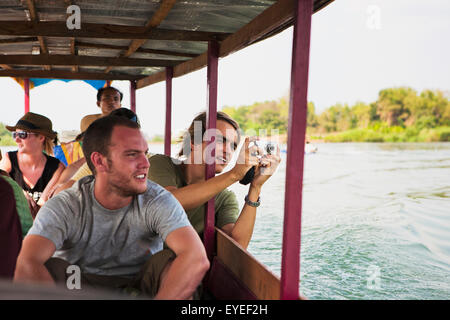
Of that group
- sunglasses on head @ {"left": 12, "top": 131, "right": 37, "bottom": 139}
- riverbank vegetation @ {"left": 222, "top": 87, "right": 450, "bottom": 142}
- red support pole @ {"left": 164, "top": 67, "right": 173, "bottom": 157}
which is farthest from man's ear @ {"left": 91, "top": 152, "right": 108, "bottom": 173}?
riverbank vegetation @ {"left": 222, "top": 87, "right": 450, "bottom": 142}

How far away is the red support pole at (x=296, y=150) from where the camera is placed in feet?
5.07

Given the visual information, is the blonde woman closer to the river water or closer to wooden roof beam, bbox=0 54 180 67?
wooden roof beam, bbox=0 54 180 67

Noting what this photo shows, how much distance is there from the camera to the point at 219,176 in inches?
98.3

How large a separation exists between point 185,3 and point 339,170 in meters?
33.0

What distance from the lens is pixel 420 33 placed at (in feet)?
123

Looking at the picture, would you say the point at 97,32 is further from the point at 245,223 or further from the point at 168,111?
the point at 168,111

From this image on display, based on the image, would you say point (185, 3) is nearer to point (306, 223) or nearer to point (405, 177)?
point (306, 223)

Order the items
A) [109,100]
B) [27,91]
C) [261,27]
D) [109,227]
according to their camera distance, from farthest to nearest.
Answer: [27,91]
[109,100]
[261,27]
[109,227]

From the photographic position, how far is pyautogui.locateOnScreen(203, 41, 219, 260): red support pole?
2766mm

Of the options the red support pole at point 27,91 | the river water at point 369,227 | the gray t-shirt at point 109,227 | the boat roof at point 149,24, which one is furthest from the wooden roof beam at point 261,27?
the river water at point 369,227

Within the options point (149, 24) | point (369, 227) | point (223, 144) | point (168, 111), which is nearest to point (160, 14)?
point (149, 24)

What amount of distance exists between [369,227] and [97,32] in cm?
2013

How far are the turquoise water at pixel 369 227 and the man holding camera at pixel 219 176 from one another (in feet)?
8.38

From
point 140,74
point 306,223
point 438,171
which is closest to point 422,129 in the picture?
point 438,171
